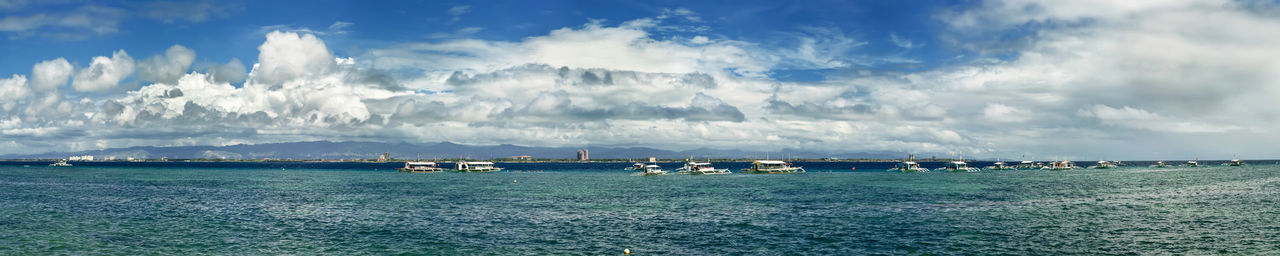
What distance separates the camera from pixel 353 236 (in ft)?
182

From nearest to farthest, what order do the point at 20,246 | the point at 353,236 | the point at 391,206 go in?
1. the point at 20,246
2. the point at 353,236
3. the point at 391,206

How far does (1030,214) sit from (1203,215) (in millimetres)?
14955

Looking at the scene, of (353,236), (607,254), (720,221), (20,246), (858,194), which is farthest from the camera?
(858,194)

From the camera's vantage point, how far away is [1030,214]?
7119 cm

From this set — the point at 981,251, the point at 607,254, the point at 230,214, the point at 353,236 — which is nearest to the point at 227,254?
the point at 353,236

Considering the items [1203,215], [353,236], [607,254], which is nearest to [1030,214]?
[1203,215]

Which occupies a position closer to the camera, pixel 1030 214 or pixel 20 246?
pixel 20 246

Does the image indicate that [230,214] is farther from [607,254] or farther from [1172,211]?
[1172,211]

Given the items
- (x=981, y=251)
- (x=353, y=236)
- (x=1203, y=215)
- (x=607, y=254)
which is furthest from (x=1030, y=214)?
(x=353, y=236)

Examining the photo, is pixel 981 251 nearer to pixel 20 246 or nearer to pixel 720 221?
pixel 720 221

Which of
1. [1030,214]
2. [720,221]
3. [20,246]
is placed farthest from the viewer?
[1030,214]

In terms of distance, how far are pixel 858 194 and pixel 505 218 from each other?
55915 mm

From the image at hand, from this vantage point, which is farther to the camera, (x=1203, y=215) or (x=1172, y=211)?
(x=1172, y=211)

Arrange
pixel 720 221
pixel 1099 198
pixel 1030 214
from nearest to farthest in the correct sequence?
pixel 720 221 < pixel 1030 214 < pixel 1099 198
